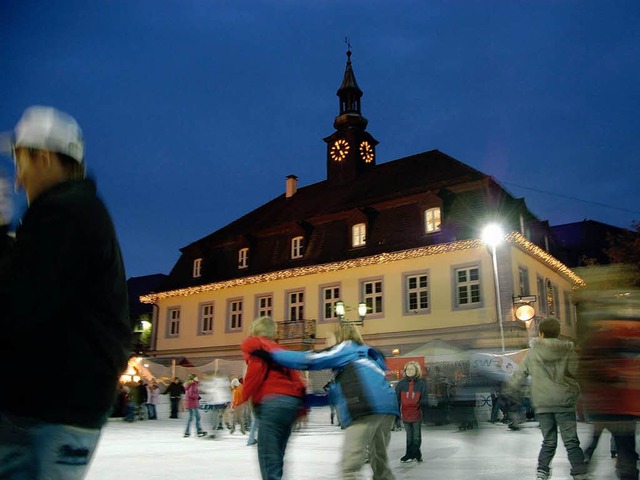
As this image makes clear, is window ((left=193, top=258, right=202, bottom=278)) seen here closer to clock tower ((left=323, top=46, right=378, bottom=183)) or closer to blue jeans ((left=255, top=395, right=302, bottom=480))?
clock tower ((left=323, top=46, right=378, bottom=183))

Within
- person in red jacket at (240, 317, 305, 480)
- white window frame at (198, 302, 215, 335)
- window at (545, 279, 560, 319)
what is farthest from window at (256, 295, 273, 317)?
person in red jacket at (240, 317, 305, 480)

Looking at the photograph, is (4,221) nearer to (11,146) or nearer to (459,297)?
(11,146)

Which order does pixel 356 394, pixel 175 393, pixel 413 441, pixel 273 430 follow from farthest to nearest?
pixel 175 393 → pixel 413 441 → pixel 273 430 → pixel 356 394

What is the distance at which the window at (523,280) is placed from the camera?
104 ft

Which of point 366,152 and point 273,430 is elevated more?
point 366,152

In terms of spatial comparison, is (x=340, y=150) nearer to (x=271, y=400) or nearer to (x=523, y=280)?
(x=523, y=280)

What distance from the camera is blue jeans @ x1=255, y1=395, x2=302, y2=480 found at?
226 inches

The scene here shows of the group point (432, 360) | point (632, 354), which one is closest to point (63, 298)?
point (632, 354)

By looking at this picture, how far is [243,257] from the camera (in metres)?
41.6

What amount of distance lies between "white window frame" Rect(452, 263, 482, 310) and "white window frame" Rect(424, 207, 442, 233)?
2.37m

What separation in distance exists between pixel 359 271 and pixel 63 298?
32636mm

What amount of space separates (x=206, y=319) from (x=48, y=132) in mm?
40355

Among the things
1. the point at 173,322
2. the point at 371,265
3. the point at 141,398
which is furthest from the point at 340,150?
the point at 141,398

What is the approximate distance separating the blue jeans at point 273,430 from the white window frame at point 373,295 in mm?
27881
